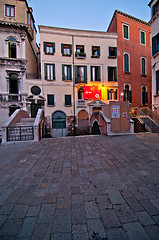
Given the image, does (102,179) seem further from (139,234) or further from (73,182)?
(139,234)

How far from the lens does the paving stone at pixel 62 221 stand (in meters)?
1.53

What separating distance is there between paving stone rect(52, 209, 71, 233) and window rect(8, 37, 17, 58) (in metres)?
20.4

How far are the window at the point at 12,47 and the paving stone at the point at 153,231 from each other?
21.3 metres

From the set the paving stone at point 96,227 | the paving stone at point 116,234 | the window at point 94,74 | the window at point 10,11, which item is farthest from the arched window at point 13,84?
the paving stone at point 116,234

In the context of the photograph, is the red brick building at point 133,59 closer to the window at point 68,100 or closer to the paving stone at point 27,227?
the window at point 68,100

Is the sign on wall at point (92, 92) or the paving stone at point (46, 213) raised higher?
the sign on wall at point (92, 92)

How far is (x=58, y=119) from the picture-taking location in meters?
17.2

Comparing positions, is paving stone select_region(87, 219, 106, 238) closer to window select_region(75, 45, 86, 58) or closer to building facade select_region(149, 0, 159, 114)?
building facade select_region(149, 0, 159, 114)

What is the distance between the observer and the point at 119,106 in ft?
28.5

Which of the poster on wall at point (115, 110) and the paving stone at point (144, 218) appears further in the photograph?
the poster on wall at point (115, 110)

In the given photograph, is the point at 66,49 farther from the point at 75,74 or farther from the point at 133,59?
the point at 133,59

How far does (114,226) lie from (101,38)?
22.8 meters

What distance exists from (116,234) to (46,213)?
1128 millimetres

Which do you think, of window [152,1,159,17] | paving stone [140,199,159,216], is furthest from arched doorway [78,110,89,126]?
paving stone [140,199,159,216]
